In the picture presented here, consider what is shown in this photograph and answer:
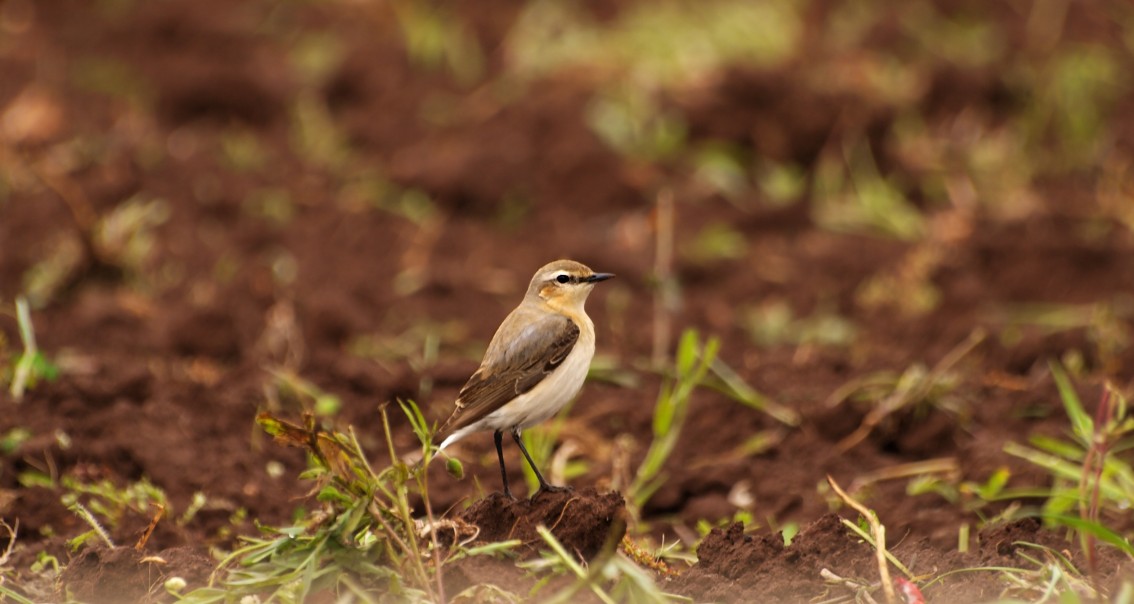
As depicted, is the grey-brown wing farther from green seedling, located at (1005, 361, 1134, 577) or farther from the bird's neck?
green seedling, located at (1005, 361, 1134, 577)

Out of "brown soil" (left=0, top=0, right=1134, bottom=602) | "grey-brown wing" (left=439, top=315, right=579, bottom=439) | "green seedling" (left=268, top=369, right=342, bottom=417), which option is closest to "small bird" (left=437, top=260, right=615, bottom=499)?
"grey-brown wing" (left=439, top=315, right=579, bottom=439)

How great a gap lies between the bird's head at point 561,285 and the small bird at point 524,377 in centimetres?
11

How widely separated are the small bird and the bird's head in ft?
0.36

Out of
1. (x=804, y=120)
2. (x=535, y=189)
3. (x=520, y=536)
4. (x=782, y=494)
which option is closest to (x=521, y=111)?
(x=535, y=189)

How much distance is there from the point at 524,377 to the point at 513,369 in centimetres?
5

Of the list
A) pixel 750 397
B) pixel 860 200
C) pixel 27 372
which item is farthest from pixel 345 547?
pixel 860 200

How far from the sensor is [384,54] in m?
11.1

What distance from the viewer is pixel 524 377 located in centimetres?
465

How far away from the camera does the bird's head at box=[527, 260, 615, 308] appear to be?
5.10m

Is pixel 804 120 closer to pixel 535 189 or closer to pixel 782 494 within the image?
pixel 535 189

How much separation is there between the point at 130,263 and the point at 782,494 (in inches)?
157

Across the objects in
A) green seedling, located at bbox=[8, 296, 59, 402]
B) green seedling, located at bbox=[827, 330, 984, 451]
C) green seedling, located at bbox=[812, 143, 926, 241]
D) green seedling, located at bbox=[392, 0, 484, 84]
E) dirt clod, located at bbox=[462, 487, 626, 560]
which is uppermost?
green seedling, located at bbox=[8, 296, 59, 402]

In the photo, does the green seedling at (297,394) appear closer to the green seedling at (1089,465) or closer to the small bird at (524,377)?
the small bird at (524,377)

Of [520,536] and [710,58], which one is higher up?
[520,536]
